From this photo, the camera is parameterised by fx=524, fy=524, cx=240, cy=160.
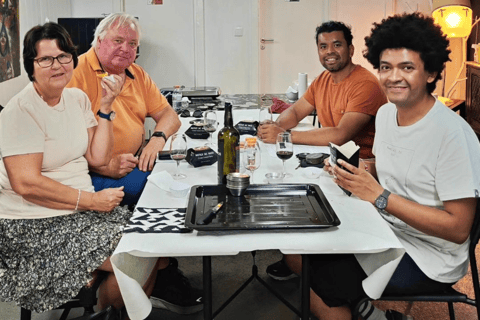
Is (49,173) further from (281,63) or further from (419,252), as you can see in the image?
(281,63)

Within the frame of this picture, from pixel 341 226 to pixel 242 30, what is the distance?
5895 millimetres

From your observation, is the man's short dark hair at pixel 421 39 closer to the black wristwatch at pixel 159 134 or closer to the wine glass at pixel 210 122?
the wine glass at pixel 210 122

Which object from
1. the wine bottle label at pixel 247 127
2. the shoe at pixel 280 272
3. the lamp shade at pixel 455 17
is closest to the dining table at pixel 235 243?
the shoe at pixel 280 272

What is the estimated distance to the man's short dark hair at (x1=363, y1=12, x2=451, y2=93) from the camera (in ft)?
6.44

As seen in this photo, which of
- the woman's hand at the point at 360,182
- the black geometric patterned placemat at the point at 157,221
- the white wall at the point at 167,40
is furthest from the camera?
the white wall at the point at 167,40

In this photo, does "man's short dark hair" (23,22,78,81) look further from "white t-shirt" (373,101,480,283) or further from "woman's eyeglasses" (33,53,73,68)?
"white t-shirt" (373,101,480,283)

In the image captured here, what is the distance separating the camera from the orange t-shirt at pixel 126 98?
283 cm

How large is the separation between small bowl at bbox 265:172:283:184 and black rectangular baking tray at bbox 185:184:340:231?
16cm

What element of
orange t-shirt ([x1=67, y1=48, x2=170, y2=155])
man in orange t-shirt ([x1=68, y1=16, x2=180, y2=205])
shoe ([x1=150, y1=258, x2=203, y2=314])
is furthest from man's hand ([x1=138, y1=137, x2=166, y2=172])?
shoe ([x1=150, y1=258, x2=203, y2=314])

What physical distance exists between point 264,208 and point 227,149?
39cm

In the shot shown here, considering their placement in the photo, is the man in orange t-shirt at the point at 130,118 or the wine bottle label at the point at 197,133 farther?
the wine bottle label at the point at 197,133

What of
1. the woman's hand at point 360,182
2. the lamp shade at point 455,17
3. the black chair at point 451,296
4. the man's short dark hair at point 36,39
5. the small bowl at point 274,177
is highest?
the lamp shade at point 455,17

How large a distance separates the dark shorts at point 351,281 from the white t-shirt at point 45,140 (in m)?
1.04

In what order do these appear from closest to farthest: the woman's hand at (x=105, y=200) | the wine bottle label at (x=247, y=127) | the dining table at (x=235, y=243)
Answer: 1. the dining table at (x=235, y=243)
2. the woman's hand at (x=105, y=200)
3. the wine bottle label at (x=247, y=127)
